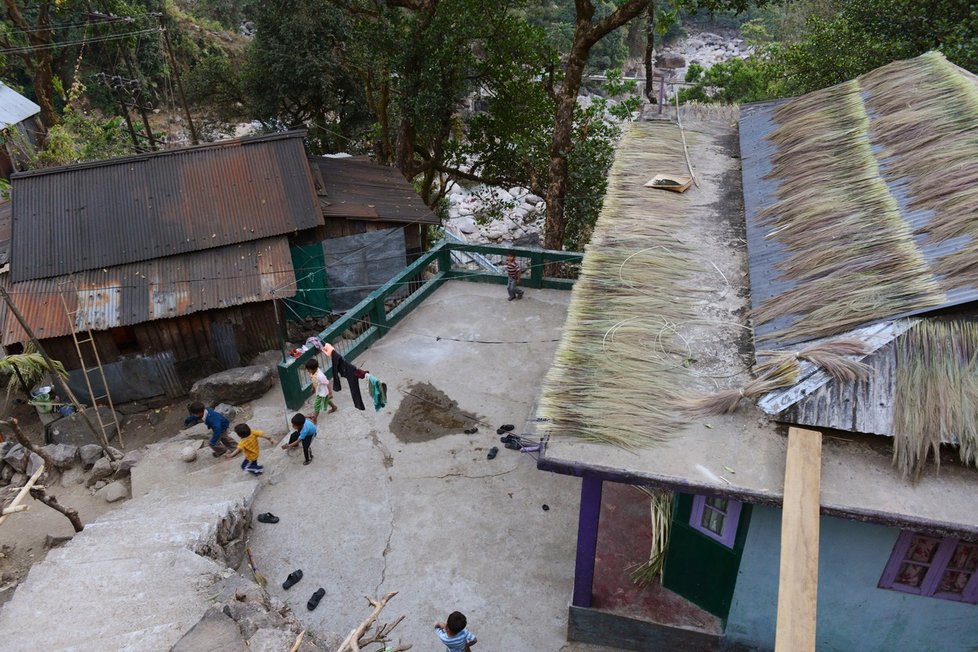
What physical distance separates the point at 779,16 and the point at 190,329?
151 feet

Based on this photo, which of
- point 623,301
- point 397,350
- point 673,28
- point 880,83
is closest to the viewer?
point 623,301

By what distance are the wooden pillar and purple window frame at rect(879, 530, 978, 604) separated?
2443 mm

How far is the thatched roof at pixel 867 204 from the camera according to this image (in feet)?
16.7

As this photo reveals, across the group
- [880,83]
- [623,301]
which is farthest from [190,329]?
[880,83]

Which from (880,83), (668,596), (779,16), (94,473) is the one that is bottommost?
(94,473)

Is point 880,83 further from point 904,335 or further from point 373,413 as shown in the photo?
point 373,413

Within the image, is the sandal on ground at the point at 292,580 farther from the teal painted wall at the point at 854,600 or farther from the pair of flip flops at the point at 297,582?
the teal painted wall at the point at 854,600

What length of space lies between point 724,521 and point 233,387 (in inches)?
385

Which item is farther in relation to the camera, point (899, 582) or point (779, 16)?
point (779, 16)

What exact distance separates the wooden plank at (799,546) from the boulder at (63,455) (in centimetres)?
1142

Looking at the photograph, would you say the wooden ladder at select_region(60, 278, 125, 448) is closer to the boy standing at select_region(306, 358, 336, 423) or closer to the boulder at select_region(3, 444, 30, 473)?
the boulder at select_region(3, 444, 30, 473)

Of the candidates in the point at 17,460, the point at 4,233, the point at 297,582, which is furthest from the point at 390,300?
the point at 4,233

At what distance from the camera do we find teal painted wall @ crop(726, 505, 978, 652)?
17.0ft

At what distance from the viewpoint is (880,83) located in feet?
31.1
